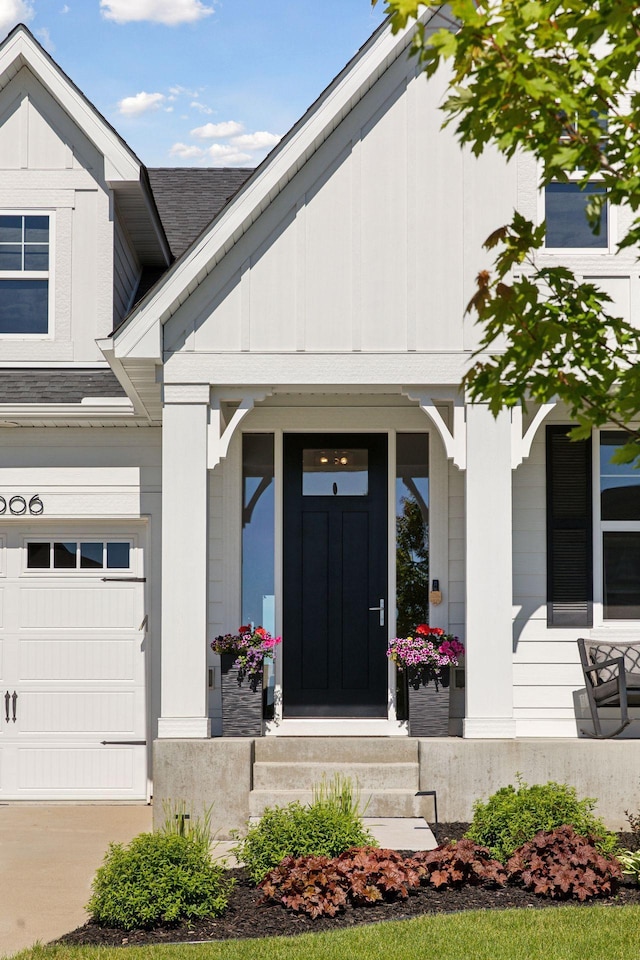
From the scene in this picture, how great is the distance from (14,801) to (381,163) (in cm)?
667

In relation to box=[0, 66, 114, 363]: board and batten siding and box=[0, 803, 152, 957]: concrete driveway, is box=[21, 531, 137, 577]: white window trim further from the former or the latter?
box=[0, 803, 152, 957]: concrete driveway

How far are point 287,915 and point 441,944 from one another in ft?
3.30

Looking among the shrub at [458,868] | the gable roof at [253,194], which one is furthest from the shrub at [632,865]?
the gable roof at [253,194]

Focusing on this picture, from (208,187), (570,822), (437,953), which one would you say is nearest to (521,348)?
(437,953)

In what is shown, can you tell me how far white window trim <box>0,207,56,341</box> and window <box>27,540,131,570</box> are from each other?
6.82 feet

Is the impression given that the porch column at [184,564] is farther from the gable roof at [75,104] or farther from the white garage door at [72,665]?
the gable roof at [75,104]

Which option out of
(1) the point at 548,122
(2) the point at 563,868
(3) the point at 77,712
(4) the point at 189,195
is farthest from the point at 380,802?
(4) the point at 189,195

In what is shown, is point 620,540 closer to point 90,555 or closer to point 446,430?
point 446,430

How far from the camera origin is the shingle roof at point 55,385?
408 inches

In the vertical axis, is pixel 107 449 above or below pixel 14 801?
above

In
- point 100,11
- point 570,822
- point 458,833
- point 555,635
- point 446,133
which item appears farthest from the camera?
point 100,11

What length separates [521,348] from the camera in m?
3.92

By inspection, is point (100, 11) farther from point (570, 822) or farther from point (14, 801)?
point (570, 822)

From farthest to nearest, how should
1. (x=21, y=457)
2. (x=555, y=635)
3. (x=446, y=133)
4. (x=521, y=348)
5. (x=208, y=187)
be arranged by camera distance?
1. (x=208, y=187)
2. (x=21, y=457)
3. (x=555, y=635)
4. (x=446, y=133)
5. (x=521, y=348)
